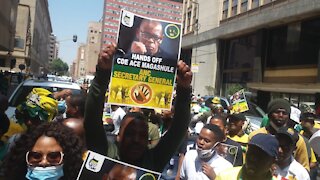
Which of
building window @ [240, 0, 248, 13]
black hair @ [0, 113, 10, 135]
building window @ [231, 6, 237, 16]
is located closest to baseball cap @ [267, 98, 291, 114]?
black hair @ [0, 113, 10, 135]

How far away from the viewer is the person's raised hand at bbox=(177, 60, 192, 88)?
286cm

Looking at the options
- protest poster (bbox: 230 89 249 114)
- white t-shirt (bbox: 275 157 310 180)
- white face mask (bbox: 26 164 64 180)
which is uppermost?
protest poster (bbox: 230 89 249 114)

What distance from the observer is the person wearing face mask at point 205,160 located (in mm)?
4020

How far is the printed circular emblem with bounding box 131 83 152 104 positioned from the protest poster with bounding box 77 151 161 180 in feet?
2.43

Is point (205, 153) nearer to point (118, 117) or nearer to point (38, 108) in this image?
point (38, 108)

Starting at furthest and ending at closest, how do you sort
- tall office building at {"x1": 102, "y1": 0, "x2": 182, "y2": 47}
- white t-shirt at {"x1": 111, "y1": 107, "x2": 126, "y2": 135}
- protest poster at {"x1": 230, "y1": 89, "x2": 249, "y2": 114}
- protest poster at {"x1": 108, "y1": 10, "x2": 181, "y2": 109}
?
protest poster at {"x1": 230, "y1": 89, "x2": 249, "y2": 114} → white t-shirt at {"x1": 111, "y1": 107, "x2": 126, "y2": 135} → tall office building at {"x1": 102, "y1": 0, "x2": 182, "y2": 47} → protest poster at {"x1": 108, "y1": 10, "x2": 181, "y2": 109}

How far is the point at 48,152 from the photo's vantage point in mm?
2396

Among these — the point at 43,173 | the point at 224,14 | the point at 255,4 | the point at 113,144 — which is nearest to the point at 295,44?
the point at 255,4

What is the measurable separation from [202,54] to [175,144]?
3599 centimetres

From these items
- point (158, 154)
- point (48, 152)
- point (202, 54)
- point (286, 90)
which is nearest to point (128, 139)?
point (158, 154)

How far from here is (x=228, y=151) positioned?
462 centimetres

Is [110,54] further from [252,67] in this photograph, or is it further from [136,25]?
[252,67]

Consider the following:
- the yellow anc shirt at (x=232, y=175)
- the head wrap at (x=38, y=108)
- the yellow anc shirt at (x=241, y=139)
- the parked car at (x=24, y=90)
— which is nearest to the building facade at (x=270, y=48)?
the parked car at (x=24, y=90)

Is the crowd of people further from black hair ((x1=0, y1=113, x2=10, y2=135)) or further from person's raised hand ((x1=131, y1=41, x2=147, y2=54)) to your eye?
person's raised hand ((x1=131, y1=41, x2=147, y2=54))
